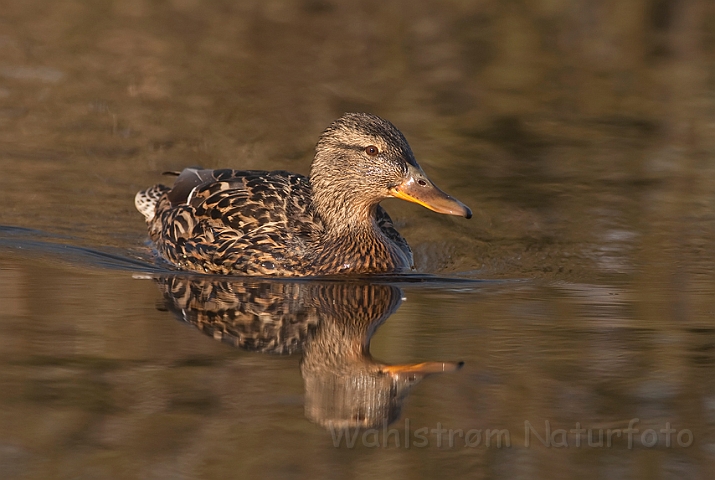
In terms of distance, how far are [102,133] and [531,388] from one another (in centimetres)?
806

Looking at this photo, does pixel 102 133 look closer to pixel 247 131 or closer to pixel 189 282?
pixel 247 131

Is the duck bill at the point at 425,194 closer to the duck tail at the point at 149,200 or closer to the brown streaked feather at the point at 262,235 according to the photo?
the brown streaked feather at the point at 262,235

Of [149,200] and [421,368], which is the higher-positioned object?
[149,200]

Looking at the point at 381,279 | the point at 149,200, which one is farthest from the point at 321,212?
the point at 149,200

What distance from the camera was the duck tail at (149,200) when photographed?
1088 centimetres

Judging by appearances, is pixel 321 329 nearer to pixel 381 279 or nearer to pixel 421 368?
pixel 421 368

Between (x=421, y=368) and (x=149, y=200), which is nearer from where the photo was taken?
(x=421, y=368)

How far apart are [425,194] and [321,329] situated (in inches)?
70.0

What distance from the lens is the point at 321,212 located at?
948cm

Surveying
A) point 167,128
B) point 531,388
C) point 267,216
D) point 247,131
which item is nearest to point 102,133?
point 167,128

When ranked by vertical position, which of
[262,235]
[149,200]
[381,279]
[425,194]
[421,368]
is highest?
[425,194]

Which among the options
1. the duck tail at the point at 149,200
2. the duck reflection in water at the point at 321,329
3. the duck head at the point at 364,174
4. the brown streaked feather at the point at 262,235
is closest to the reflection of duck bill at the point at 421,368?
the duck reflection in water at the point at 321,329

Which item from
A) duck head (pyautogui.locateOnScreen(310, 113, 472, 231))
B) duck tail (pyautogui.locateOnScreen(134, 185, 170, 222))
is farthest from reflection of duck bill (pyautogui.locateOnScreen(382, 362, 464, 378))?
duck tail (pyautogui.locateOnScreen(134, 185, 170, 222))

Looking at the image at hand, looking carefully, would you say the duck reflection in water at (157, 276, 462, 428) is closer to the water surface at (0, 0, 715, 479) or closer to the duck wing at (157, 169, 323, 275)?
the water surface at (0, 0, 715, 479)
